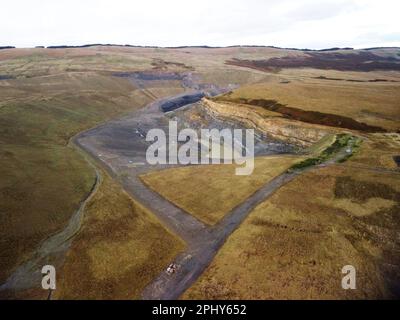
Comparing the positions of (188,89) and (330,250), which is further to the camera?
(188,89)

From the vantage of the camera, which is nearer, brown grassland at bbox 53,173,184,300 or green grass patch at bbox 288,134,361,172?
brown grassland at bbox 53,173,184,300

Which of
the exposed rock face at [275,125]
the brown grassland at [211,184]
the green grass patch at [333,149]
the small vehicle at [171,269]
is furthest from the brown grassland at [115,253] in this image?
the exposed rock face at [275,125]

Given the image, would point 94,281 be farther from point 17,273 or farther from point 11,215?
point 11,215

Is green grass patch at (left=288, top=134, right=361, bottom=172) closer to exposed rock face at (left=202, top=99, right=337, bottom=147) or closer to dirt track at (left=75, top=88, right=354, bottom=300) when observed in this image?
dirt track at (left=75, top=88, right=354, bottom=300)

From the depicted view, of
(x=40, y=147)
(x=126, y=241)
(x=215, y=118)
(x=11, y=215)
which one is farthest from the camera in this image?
(x=215, y=118)

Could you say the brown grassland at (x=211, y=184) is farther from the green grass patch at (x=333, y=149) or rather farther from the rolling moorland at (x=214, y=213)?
the green grass patch at (x=333, y=149)

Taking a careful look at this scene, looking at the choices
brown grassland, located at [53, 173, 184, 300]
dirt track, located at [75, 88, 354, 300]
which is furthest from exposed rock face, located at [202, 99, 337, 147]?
brown grassland, located at [53, 173, 184, 300]

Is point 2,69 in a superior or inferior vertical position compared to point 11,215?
superior
